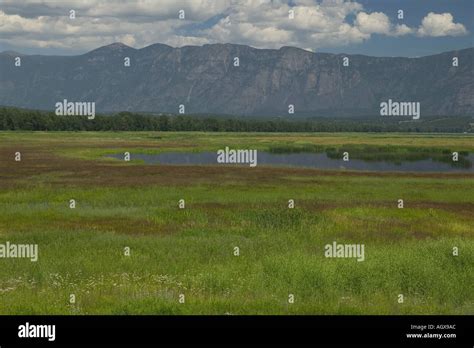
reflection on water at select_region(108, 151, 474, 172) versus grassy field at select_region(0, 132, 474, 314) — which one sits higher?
reflection on water at select_region(108, 151, 474, 172)

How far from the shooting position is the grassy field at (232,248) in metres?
15.2

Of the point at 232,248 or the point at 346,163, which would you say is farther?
the point at 346,163

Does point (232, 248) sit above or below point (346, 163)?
below

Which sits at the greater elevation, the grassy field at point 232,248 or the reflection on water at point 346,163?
the reflection on water at point 346,163

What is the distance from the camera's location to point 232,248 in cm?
2348

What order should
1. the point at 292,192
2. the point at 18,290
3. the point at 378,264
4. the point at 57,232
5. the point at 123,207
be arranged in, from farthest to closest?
the point at 292,192 → the point at 123,207 → the point at 57,232 → the point at 378,264 → the point at 18,290

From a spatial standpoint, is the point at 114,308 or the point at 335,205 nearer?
the point at 114,308

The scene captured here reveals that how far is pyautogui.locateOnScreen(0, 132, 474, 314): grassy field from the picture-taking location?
49.7 feet

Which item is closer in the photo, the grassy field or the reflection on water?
the grassy field

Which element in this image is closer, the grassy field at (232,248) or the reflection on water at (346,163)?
the grassy field at (232,248)
